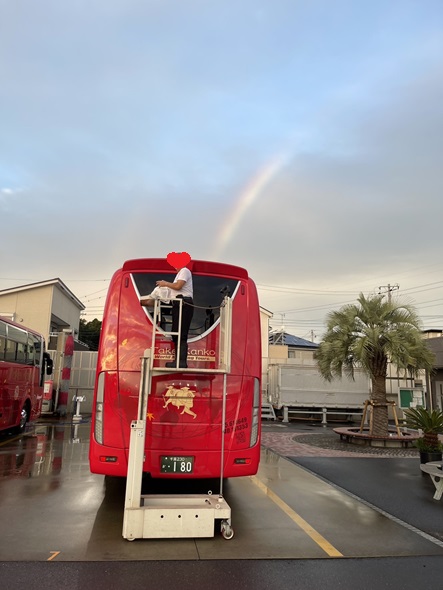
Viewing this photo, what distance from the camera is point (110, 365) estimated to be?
211 inches

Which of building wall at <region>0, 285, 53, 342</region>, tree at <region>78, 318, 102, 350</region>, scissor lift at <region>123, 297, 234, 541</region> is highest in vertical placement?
tree at <region>78, 318, 102, 350</region>

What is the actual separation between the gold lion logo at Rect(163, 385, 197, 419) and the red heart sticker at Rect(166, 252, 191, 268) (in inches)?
58.3

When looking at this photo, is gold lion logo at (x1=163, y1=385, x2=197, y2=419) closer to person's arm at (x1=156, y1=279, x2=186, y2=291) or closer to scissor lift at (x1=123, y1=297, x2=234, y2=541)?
scissor lift at (x1=123, y1=297, x2=234, y2=541)

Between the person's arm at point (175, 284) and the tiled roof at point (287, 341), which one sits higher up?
the tiled roof at point (287, 341)

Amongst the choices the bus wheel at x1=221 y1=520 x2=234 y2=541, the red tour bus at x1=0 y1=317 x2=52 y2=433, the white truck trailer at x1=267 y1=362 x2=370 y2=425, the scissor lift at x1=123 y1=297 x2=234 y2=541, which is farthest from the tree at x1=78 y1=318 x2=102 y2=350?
the bus wheel at x1=221 y1=520 x2=234 y2=541

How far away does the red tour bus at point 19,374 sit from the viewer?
444 inches

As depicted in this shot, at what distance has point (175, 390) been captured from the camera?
534 cm

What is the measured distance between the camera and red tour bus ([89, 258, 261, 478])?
5.20 metres

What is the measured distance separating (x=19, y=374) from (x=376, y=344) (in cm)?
1020

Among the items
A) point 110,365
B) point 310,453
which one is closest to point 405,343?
point 310,453

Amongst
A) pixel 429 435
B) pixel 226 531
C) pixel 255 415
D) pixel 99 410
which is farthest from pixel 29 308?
pixel 226 531

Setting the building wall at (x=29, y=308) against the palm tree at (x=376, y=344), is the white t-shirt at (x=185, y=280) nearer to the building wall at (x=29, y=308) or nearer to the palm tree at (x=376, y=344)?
the palm tree at (x=376, y=344)

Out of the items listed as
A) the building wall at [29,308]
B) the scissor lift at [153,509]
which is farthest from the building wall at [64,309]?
the scissor lift at [153,509]

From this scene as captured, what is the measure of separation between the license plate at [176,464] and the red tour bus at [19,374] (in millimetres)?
7554
